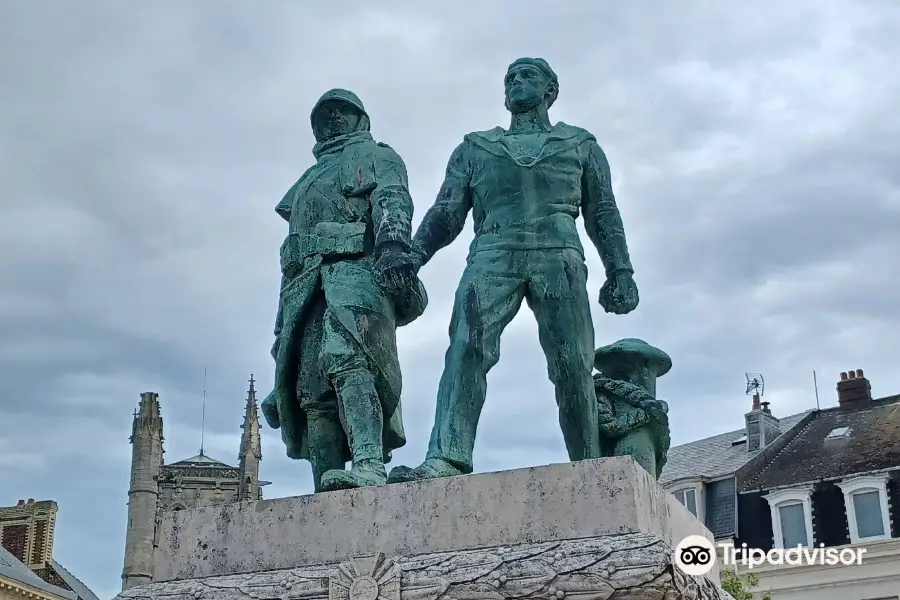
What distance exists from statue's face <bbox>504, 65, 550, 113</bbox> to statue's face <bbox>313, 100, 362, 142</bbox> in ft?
3.95

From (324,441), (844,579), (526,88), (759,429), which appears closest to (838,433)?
(759,429)

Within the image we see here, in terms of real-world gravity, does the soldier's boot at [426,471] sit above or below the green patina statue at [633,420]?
below

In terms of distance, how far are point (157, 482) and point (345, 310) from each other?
4835 cm

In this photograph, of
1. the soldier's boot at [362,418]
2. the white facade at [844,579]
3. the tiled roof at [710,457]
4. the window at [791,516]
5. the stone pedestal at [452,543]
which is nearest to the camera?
the stone pedestal at [452,543]

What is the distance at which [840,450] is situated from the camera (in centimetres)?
2853

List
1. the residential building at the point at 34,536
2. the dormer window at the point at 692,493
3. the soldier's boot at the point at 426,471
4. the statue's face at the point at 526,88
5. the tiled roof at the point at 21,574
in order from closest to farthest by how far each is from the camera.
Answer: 1. the soldier's boot at the point at 426,471
2. the statue's face at the point at 526,88
3. the dormer window at the point at 692,493
4. the tiled roof at the point at 21,574
5. the residential building at the point at 34,536

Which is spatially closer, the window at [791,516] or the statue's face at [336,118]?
the statue's face at [336,118]

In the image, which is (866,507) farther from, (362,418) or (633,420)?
(362,418)

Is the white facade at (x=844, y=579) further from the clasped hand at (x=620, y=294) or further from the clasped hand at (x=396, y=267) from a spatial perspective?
the clasped hand at (x=396, y=267)

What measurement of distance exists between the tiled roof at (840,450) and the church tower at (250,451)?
28.3m

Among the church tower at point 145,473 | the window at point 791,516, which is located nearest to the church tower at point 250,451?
the church tower at point 145,473

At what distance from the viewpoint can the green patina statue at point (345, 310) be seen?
7730 mm

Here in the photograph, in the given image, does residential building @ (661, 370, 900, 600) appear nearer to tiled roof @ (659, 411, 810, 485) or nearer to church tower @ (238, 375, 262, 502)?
tiled roof @ (659, 411, 810, 485)

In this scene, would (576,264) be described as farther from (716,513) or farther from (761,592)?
Result: (716,513)
